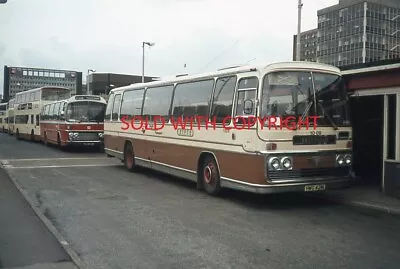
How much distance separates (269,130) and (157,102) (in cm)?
555

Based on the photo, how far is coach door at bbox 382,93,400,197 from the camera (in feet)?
35.1

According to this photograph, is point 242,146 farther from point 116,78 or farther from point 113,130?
point 116,78

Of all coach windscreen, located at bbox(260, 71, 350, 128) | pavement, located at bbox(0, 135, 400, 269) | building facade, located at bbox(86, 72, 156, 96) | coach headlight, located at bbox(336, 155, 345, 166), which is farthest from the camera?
building facade, located at bbox(86, 72, 156, 96)

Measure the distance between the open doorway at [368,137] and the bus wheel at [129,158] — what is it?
699 centimetres

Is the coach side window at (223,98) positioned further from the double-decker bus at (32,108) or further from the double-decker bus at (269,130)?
the double-decker bus at (32,108)

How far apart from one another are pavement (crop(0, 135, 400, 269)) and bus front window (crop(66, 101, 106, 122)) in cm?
1141

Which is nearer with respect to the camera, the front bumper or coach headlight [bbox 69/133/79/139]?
the front bumper

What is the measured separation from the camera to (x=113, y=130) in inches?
687

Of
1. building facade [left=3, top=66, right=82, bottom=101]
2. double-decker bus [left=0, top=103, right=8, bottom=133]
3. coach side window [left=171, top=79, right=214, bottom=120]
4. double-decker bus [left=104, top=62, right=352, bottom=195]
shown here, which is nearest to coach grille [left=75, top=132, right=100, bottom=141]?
coach side window [left=171, top=79, right=214, bottom=120]

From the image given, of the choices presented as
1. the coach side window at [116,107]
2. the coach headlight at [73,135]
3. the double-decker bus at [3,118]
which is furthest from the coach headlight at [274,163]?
the double-decker bus at [3,118]

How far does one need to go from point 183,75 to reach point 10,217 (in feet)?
20.8

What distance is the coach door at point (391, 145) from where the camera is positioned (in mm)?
10703

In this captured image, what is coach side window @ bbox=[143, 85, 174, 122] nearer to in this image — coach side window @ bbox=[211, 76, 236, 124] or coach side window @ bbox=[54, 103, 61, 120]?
coach side window @ bbox=[211, 76, 236, 124]

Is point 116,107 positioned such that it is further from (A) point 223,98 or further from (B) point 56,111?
(B) point 56,111
